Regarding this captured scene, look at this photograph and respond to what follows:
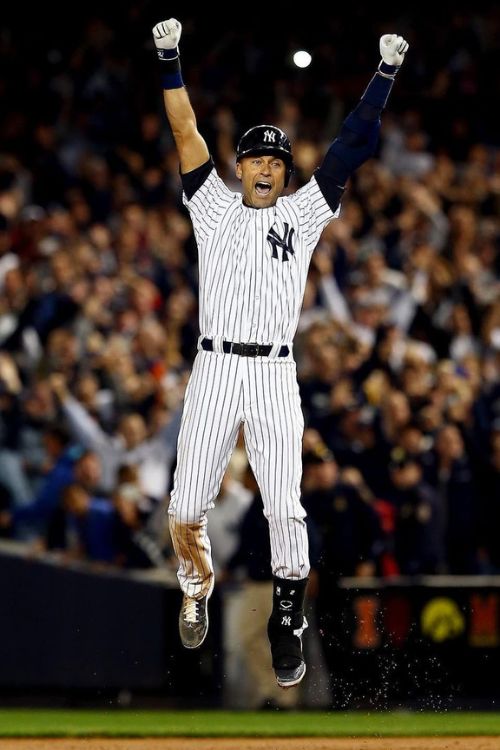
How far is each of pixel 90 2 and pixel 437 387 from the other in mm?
6883

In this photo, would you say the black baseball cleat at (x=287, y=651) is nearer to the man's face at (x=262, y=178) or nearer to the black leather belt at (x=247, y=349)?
the black leather belt at (x=247, y=349)

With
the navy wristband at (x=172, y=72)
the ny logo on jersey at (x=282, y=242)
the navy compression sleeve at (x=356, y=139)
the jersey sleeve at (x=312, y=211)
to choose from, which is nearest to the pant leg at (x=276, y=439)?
the ny logo on jersey at (x=282, y=242)

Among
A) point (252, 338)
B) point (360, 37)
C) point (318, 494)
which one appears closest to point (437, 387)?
point (318, 494)

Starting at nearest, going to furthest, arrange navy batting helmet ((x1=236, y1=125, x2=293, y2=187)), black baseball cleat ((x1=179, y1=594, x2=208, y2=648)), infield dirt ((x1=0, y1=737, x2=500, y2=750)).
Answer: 1. navy batting helmet ((x1=236, y1=125, x2=293, y2=187))
2. black baseball cleat ((x1=179, y1=594, x2=208, y2=648))
3. infield dirt ((x1=0, y1=737, x2=500, y2=750))

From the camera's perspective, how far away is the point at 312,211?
764 cm

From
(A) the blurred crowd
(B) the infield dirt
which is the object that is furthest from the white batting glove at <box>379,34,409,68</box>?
(A) the blurred crowd

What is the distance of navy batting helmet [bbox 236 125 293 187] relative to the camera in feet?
24.6

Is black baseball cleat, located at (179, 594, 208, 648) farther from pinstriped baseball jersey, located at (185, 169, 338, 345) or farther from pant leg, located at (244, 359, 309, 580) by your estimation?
pinstriped baseball jersey, located at (185, 169, 338, 345)

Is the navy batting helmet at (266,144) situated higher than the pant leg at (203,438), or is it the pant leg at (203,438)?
the navy batting helmet at (266,144)

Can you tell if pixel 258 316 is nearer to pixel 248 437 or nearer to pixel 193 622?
pixel 248 437

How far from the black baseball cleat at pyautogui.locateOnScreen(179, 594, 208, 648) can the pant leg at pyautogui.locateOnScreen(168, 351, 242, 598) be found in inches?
12.3

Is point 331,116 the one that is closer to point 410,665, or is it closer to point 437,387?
point 437,387

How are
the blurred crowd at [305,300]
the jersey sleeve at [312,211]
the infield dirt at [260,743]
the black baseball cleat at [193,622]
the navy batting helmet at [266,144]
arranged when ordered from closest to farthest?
the navy batting helmet at [266,144]
the jersey sleeve at [312,211]
the black baseball cleat at [193,622]
the infield dirt at [260,743]
the blurred crowd at [305,300]

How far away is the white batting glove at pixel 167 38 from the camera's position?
294 inches
